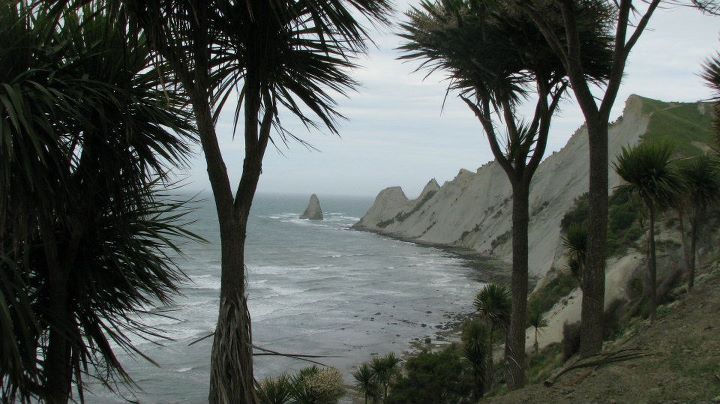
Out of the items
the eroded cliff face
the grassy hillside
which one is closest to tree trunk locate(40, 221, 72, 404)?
the eroded cliff face

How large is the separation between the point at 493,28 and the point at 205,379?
14690mm

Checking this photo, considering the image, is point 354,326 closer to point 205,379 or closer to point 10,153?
point 205,379

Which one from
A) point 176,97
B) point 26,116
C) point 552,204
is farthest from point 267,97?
point 552,204

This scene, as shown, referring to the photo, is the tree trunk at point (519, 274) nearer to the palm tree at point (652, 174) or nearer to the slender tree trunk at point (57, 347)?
the palm tree at point (652, 174)

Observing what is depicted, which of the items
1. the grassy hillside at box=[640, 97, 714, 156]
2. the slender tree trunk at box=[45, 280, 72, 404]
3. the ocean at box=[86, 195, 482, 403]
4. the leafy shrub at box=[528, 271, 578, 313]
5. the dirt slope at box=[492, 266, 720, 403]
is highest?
the grassy hillside at box=[640, 97, 714, 156]

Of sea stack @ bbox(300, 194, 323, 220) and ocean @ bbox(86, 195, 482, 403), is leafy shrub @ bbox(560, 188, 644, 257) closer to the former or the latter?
ocean @ bbox(86, 195, 482, 403)

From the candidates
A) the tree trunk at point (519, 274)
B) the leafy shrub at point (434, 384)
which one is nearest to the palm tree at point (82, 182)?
the tree trunk at point (519, 274)

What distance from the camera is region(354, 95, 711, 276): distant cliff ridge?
123 feet

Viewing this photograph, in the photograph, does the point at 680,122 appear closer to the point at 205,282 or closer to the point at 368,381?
the point at 368,381

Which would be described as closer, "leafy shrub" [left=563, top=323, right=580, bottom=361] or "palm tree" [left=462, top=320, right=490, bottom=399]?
"leafy shrub" [left=563, top=323, right=580, bottom=361]

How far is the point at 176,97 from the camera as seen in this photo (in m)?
3.94

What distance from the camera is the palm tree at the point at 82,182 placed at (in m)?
3.04

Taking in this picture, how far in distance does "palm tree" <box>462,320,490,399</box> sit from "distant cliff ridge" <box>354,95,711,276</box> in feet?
51.0

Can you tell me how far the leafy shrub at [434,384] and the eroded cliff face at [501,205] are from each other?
52.3 feet
